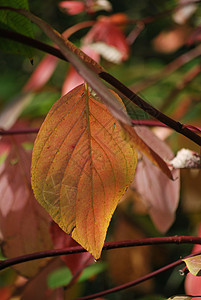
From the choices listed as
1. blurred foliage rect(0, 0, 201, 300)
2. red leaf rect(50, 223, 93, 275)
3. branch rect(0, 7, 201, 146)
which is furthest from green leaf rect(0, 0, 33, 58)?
blurred foliage rect(0, 0, 201, 300)

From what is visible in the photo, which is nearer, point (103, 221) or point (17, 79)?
point (103, 221)

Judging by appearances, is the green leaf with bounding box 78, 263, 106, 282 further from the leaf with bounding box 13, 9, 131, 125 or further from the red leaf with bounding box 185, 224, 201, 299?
the leaf with bounding box 13, 9, 131, 125

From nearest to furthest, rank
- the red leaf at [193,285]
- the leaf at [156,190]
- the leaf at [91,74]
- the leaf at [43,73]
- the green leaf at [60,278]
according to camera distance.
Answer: the leaf at [91,74] < the red leaf at [193,285] < the leaf at [156,190] < the green leaf at [60,278] < the leaf at [43,73]

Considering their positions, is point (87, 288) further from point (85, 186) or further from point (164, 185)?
point (85, 186)

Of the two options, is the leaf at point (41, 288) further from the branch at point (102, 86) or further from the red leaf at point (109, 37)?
the red leaf at point (109, 37)

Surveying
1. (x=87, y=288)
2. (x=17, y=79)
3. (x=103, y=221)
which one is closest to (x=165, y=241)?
(x=103, y=221)

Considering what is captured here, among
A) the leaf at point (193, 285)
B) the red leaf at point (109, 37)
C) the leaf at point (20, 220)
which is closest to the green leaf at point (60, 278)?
the leaf at point (20, 220)

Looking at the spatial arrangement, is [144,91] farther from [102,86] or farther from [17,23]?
[102,86]

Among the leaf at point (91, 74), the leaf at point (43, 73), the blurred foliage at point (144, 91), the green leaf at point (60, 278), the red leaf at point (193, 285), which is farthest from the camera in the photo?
the blurred foliage at point (144, 91)

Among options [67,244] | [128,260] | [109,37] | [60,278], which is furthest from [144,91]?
[67,244]
